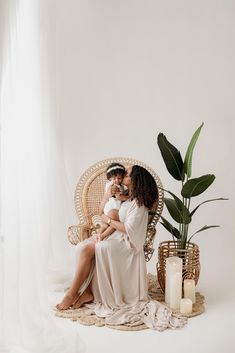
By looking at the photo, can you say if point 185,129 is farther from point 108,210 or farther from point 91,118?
point 108,210

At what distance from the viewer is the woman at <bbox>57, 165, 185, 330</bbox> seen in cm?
336

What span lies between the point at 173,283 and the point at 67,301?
26.1 inches

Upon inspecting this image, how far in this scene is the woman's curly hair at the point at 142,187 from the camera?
136 inches

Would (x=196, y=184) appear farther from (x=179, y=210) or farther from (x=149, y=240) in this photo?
(x=149, y=240)

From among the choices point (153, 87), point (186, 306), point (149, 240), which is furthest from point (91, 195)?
point (153, 87)

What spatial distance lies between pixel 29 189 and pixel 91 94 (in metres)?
2.20

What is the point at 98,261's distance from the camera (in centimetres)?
338

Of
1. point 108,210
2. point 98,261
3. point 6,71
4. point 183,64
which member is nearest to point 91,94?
point 183,64

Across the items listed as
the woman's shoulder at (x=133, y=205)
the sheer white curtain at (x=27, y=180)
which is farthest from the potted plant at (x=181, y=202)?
the sheer white curtain at (x=27, y=180)

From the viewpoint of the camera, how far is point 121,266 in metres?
3.39

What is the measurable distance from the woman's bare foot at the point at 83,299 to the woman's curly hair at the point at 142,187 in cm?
65

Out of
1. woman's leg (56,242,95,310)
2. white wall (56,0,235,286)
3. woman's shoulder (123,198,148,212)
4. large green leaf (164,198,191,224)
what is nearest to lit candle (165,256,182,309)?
large green leaf (164,198,191,224)

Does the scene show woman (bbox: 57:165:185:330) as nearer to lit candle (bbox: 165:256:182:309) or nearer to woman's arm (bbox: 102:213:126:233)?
woman's arm (bbox: 102:213:126:233)

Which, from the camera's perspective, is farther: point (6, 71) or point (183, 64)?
point (183, 64)
